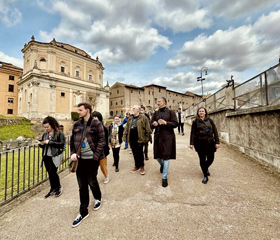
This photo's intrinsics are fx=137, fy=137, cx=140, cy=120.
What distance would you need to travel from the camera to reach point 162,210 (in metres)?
2.59

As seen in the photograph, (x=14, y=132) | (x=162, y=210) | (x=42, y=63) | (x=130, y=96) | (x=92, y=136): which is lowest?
(x=162, y=210)

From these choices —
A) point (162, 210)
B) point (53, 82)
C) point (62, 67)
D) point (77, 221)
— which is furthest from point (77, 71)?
point (162, 210)

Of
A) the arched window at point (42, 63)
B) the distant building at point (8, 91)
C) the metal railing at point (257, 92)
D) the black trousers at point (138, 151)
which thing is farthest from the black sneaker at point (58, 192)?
the distant building at point (8, 91)

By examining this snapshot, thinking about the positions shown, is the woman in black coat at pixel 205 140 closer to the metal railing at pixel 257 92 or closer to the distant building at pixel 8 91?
the metal railing at pixel 257 92

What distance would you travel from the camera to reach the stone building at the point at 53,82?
30.1 meters

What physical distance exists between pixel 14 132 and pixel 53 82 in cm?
1511

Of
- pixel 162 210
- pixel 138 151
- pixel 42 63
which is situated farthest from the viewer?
pixel 42 63

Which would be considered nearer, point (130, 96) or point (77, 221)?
point (77, 221)

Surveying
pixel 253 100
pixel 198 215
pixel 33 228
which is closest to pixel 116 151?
pixel 33 228

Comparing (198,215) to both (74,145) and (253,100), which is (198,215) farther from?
(253,100)

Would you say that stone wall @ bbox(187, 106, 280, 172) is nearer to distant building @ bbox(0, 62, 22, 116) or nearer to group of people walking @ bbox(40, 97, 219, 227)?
group of people walking @ bbox(40, 97, 219, 227)

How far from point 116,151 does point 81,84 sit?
Answer: 37500 millimetres

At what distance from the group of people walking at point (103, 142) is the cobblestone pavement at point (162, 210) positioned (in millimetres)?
306

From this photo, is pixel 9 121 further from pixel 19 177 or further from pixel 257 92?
pixel 257 92
